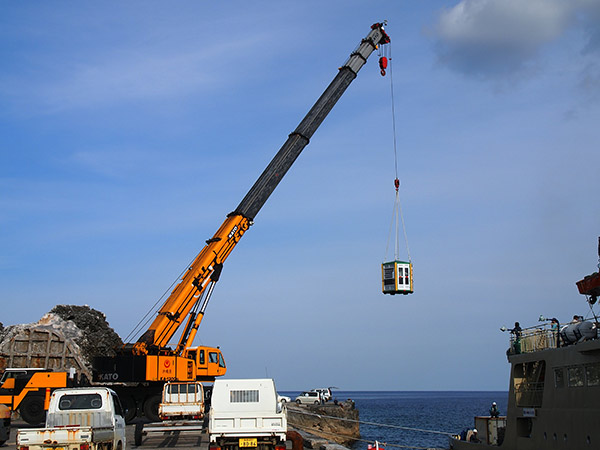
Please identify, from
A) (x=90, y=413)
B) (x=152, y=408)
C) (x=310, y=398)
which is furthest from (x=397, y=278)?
(x=310, y=398)

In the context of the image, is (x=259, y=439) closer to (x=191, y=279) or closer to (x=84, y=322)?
(x=191, y=279)

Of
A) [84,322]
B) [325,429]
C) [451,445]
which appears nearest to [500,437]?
[451,445]

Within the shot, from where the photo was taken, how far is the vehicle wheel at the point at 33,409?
29719 millimetres

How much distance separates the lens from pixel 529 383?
2656cm

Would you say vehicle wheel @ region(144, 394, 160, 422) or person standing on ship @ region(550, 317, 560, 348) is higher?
person standing on ship @ region(550, 317, 560, 348)

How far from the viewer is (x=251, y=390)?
17656mm

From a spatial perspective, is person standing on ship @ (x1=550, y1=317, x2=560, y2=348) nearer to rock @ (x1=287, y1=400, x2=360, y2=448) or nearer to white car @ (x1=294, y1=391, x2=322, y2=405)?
rock @ (x1=287, y1=400, x2=360, y2=448)

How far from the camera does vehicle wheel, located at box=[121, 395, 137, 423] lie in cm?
3212

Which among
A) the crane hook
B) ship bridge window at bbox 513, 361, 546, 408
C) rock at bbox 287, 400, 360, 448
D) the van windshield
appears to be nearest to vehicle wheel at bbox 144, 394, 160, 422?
rock at bbox 287, 400, 360, 448

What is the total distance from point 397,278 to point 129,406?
15.3 metres

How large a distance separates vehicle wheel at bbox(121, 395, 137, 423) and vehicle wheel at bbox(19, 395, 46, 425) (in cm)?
384

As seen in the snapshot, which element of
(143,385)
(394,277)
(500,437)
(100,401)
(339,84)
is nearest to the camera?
(100,401)

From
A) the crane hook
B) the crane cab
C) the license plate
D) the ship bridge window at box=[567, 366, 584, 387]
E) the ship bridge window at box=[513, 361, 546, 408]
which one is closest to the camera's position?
the license plate

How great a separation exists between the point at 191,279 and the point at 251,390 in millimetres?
15320
